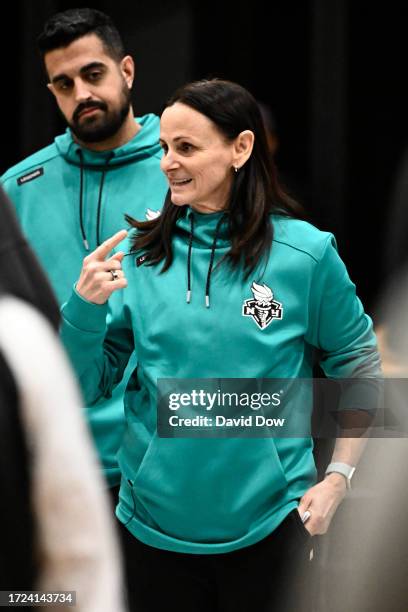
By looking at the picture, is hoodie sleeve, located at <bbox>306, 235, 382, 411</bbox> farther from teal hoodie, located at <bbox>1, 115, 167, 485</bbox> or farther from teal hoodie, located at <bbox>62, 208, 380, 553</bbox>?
teal hoodie, located at <bbox>1, 115, 167, 485</bbox>

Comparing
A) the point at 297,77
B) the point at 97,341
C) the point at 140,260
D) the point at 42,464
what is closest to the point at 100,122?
the point at 140,260

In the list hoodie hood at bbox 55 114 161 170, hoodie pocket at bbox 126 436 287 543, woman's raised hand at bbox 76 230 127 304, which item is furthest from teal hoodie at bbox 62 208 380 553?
hoodie hood at bbox 55 114 161 170

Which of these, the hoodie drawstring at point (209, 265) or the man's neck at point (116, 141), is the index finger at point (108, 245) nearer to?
the hoodie drawstring at point (209, 265)

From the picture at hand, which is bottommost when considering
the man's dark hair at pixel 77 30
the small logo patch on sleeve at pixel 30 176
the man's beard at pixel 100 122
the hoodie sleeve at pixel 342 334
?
the hoodie sleeve at pixel 342 334

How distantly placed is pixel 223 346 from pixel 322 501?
22 centimetres

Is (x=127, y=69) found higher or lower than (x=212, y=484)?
higher

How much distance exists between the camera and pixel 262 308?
56.9 inches

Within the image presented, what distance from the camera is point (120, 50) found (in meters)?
1.81

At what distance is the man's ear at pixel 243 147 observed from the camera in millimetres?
1465

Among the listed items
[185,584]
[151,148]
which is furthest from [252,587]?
[151,148]

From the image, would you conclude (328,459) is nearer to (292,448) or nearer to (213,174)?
(292,448)

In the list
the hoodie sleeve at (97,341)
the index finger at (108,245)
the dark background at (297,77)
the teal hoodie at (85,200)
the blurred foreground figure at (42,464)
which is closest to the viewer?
the blurred foreground figure at (42,464)

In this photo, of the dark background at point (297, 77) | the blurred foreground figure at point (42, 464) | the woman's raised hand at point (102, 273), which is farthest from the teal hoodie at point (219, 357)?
the blurred foreground figure at point (42, 464)

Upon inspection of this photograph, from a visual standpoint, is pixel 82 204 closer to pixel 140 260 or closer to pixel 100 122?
pixel 100 122
